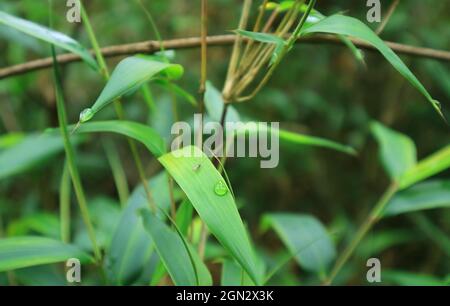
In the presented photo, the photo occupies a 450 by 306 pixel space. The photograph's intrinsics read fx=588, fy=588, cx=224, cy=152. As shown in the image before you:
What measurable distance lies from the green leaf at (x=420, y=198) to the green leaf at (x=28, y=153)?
45cm

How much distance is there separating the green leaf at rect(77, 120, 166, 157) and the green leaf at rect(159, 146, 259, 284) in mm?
55

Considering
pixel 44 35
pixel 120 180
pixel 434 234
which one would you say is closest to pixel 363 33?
pixel 44 35

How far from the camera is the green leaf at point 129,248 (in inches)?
23.0

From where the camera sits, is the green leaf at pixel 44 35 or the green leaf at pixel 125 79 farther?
the green leaf at pixel 44 35

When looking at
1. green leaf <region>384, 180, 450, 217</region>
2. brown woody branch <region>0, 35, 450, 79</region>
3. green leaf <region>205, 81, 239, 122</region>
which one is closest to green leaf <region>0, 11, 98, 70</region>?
brown woody branch <region>0, 35, 450, 79</region>

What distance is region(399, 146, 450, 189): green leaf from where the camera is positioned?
0.68 meters

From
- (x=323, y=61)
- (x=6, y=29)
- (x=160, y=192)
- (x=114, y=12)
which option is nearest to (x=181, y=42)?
(x=160, y=192)

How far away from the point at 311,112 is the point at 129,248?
3.04ft

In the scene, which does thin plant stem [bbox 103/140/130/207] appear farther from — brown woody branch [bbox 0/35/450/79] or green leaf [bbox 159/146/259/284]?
green leaf [bbox 159/146/259/284]

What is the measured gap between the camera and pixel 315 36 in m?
0.55

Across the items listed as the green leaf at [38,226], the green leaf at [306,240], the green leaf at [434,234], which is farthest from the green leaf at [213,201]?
the green leaf at [434,234]

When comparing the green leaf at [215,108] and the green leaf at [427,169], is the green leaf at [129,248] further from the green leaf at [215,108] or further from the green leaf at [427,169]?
the green leaf at [427,169]
